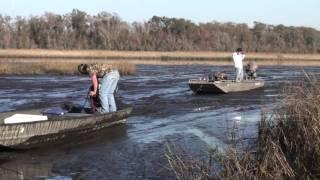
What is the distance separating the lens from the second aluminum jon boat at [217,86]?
27.0 metres

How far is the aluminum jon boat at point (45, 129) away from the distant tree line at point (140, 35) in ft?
279

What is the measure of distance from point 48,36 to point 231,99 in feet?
266

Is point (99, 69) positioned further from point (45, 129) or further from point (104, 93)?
point (45, 129)

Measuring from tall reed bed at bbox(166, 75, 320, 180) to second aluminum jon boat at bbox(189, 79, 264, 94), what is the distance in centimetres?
1490

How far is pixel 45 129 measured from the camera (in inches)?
523

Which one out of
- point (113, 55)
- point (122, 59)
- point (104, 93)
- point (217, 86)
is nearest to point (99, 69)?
point (104, 93)

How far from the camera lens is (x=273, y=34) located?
11769cm

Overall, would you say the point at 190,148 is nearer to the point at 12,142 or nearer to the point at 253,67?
the point at 12,142

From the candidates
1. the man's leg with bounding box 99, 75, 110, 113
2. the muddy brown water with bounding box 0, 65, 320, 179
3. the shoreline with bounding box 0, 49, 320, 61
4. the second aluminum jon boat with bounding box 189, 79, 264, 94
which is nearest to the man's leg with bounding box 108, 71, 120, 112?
the man's leg with bounding box 99, 75, 110, 113

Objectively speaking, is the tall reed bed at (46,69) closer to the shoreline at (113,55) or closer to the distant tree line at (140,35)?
the shoreline at (113,55)

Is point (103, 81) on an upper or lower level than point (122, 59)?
upper

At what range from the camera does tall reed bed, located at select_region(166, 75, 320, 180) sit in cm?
817

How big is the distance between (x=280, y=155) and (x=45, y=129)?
6.22 m

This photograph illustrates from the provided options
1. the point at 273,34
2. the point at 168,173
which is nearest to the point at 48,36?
the point at 273,34
